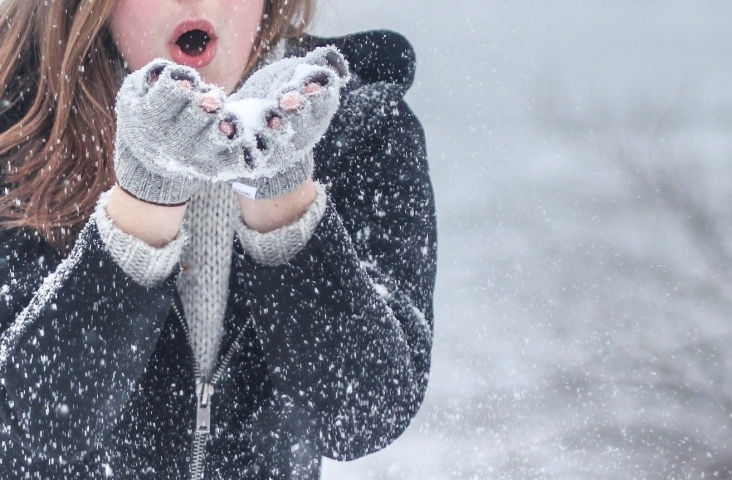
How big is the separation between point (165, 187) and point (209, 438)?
0.37 meters

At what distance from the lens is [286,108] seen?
2.23ft

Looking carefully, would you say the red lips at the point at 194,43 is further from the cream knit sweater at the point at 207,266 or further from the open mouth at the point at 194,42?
the cream knit sweater at the point at 207,266

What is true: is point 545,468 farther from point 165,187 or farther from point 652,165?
point 165,187

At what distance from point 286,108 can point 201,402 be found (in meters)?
0.40

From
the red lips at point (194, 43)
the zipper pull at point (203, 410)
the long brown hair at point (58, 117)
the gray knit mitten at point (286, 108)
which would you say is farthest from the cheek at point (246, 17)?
the zipper pull at point (203, 410)

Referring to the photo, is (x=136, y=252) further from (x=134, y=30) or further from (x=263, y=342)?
(x=134, y=30)

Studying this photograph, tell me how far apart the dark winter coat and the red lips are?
153mm

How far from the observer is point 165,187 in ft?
2.43

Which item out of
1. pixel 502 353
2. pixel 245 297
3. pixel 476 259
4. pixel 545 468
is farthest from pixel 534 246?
pixel 245 297

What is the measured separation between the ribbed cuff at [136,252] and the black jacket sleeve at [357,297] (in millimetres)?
86

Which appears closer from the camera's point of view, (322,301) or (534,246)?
(322,301)

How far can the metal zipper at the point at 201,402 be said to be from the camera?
0.93 meters

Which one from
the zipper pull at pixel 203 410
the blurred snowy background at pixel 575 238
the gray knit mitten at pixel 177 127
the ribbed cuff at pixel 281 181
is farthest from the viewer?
the blurred snowy background at pixel 575 238

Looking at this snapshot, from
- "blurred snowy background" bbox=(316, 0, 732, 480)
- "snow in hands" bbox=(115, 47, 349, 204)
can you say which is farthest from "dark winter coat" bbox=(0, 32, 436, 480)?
"blurred snowy background" bbox=(316, 0, 732, 480)
